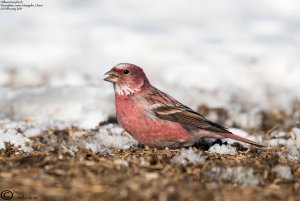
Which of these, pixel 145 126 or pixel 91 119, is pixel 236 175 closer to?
pixel 145 126

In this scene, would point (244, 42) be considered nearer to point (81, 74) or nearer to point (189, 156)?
point (81, 74)

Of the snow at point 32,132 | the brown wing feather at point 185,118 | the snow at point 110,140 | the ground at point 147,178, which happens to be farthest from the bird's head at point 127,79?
the ground at point 147,178

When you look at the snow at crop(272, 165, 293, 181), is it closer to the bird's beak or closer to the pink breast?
the pink breast

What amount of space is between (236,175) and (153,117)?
2.60 m

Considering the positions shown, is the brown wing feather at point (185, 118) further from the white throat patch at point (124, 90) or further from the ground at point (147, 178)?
the ground at point (147, 178)

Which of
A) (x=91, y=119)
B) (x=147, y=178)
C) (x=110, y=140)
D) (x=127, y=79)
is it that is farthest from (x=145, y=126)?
(x=147, y=178)

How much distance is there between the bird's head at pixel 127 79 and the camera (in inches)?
277

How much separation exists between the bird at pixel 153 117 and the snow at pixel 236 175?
2.23 meters

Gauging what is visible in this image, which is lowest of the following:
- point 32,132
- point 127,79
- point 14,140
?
point 32,132

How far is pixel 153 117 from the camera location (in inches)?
267

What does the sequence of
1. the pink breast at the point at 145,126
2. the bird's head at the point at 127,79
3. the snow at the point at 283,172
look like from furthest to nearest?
the bird's head at the point at 127,79
the pink breast at the point at 145,126
the snow at the point at 283,172

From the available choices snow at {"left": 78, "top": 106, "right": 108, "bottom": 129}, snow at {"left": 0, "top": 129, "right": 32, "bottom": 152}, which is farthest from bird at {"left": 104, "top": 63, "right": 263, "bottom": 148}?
snow at {"left": 0, "top": 129, "right": 32, "bottom": 152}

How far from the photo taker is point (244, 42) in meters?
18.3

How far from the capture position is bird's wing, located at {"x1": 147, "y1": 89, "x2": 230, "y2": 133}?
6.92 meters
